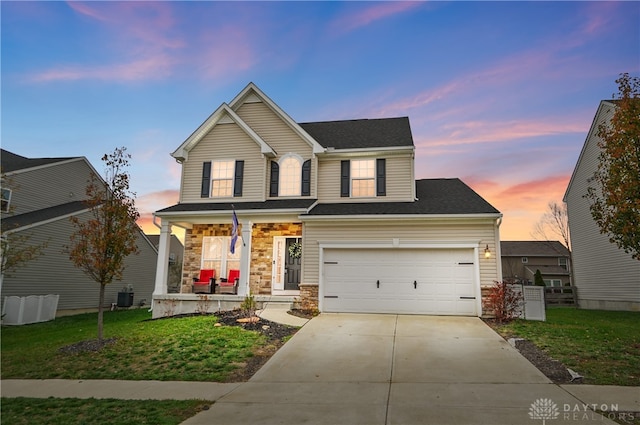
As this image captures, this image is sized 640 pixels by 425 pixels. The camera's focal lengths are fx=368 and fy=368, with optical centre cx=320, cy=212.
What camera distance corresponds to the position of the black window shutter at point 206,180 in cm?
1586

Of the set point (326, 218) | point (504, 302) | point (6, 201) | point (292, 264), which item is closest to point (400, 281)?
point (504, 302)

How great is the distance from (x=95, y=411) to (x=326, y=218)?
9.08 metres

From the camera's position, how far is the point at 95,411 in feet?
18.0

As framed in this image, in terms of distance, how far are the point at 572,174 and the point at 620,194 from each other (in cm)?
1690

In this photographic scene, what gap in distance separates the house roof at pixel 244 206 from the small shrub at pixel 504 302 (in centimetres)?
712

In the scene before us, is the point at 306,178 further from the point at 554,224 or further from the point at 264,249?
the point at 554,224

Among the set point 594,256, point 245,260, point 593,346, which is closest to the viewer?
point 593,346

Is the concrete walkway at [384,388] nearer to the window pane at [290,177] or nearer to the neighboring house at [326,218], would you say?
the neighboring house at [326,218]

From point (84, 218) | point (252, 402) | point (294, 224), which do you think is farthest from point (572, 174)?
point (84, 218)

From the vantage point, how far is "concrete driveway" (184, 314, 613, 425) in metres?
5.00

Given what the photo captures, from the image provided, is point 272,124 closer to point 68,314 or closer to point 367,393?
point 367,393

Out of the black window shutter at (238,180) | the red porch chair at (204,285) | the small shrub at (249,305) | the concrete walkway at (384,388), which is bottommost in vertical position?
the concrete walkway at (384,388)

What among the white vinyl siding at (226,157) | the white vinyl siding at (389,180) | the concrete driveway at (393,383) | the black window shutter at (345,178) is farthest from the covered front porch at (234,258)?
the concrete driveway at (393,383)

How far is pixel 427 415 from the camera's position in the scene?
4.93 m
